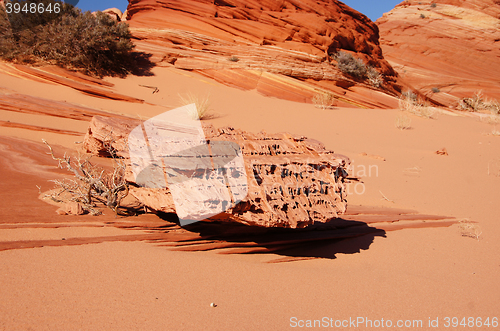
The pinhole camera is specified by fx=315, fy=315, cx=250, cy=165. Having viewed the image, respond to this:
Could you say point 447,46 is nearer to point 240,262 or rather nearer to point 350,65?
point 350,65

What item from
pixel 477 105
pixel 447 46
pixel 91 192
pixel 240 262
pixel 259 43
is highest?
pixel 447 46

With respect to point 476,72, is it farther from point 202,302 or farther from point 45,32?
point 202,302

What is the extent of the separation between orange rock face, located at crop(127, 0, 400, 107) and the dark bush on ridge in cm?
189

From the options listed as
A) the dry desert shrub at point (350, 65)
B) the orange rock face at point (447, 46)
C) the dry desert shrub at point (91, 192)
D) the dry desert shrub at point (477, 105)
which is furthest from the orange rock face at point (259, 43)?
the dry desert shrub at point (91, 192)

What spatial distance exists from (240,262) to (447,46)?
91.8 feet

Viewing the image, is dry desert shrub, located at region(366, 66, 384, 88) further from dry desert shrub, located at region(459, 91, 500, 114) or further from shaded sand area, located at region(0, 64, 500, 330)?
shaded sand area, located at region(0, 64, 500, 330)

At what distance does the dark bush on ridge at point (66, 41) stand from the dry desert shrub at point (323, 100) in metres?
6.41

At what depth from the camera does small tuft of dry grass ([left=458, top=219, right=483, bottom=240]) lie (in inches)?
129

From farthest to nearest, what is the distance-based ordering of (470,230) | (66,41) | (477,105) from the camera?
(477,105)
(66,41)
(470,230)

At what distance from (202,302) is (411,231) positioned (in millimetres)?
2566

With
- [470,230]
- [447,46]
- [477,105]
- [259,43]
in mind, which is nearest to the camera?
[470,230]

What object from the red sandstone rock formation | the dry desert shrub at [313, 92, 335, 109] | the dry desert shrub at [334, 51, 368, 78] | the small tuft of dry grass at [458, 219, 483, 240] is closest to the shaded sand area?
the small tuft of dry grass at [458, 219, 483, 240]

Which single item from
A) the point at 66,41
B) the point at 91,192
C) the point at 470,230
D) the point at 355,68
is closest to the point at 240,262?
the point at 91,192

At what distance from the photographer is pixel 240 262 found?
93.2 inches
